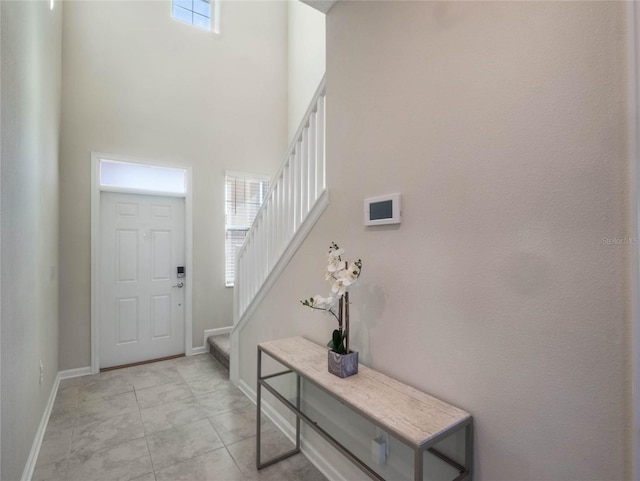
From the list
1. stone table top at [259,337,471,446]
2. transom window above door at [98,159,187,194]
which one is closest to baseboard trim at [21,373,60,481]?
stone table top at [259,337,471,446]

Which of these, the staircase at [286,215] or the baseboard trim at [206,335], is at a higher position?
the staircase at [286,215]

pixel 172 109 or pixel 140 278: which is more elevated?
pixel 172 109

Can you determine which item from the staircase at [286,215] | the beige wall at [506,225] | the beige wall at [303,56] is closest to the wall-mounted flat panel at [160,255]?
the staircase at [286,215]

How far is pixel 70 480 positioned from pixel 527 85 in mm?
3149

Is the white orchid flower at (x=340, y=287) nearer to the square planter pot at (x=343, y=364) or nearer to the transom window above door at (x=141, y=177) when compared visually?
the square planter pot at (x=343, y=364)

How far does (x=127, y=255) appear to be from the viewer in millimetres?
3760

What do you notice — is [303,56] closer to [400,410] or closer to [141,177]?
[141,177]

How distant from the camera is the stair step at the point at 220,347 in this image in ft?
12.0

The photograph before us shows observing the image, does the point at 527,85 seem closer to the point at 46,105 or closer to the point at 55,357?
the point at 46,105

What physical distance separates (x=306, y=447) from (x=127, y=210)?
324 centimetres

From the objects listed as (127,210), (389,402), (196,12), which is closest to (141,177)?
(127,210)

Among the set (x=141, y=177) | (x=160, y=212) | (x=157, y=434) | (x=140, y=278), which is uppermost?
(x=141, y=177)

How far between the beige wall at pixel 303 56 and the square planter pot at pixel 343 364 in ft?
11.4

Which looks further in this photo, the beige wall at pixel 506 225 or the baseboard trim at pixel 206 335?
the baseboard trim at pixel 206 335
